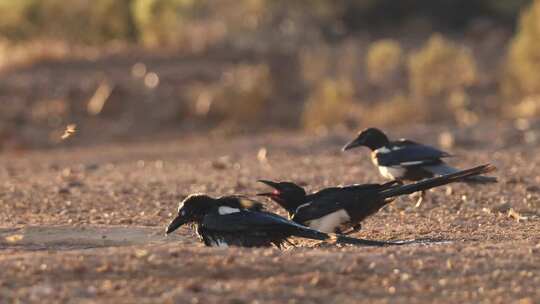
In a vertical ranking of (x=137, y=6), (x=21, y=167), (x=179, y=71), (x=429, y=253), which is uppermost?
(x=137, y=6)

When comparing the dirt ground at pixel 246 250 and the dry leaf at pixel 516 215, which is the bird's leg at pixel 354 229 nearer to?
the dirt ground at pixel 246 250

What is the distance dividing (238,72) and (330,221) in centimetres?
1766

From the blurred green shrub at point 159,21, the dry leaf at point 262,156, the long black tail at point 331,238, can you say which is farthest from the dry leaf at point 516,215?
the blurred green shrub at point 159,21

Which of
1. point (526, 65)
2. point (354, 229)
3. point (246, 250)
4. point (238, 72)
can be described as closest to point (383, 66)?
point (238, 72)

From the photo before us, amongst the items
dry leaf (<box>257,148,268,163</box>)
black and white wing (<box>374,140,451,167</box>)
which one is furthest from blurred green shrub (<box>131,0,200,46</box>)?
black and white wing (<box>374,140,451,167</box>)

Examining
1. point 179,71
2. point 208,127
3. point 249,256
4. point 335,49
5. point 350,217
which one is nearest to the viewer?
point 249,256

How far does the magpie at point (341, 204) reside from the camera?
8.69 m

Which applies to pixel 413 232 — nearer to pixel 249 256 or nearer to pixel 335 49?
pixel 249 256

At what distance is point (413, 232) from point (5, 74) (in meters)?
19.9

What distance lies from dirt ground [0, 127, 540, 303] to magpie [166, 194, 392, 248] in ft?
0.49

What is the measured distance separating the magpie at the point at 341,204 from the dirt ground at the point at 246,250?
0.80ft

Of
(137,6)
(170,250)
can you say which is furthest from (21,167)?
(137,6)

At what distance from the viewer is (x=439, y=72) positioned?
2525cm

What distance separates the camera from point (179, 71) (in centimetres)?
2734
